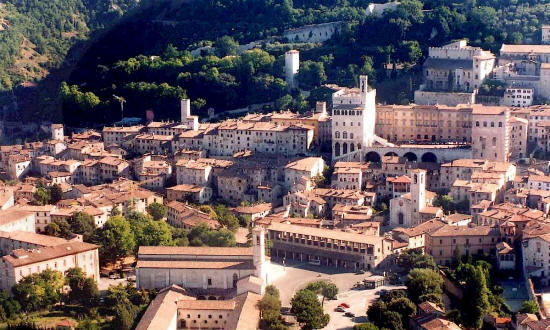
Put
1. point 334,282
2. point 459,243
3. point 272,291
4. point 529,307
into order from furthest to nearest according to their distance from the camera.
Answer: point 459,243 → point 334,282 → point 272,291 → point 529,307

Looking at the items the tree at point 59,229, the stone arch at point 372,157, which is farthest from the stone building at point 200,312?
the stone arch at point 372,157

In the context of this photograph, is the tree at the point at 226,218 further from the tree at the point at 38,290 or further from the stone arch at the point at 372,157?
the tree at the point at 38,290

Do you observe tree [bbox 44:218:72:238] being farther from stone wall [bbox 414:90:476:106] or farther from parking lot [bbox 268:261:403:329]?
stone wall [bbox 414:90:476:106]

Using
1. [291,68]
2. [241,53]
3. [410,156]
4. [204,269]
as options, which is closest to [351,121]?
[410,156]

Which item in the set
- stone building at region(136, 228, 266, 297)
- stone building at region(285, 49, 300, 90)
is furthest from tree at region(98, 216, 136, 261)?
stone building at region(285, 49, 300, 90)

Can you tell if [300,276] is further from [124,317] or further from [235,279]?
[124,317]

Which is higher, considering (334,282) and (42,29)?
(42,29)

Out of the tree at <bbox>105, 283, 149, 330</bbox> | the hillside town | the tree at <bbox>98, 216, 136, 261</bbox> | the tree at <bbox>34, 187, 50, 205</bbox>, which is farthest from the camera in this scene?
the tree at <bbox>34, 187, 50, 205</bbox>
